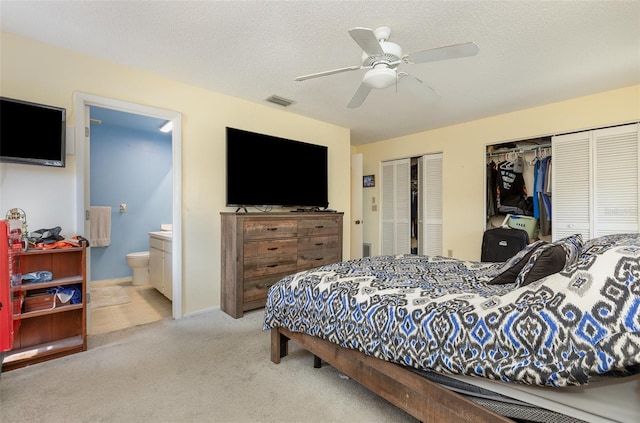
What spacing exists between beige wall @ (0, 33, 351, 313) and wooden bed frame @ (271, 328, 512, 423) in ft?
6.32

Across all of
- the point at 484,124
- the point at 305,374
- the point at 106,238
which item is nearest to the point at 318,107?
the point at 484,124

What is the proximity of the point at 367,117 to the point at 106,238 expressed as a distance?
13.9 feet

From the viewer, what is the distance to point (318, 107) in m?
3.80

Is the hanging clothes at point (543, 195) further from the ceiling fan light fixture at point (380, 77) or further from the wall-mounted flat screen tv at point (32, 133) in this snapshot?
the wall-mounted flat screen tv at point (32, 133)

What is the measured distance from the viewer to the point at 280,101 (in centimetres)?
359

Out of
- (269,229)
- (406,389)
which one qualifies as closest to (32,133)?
(269,229)

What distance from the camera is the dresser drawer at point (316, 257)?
3674mm

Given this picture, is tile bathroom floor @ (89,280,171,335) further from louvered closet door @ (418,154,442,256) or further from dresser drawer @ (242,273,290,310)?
louvered closet door @ (418,154,442,256)

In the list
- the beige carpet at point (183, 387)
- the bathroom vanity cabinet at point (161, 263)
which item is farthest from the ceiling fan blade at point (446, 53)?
the bathroom vanity cabinet at point (161, 263)

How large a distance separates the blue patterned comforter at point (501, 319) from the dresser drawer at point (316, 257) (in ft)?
5.72

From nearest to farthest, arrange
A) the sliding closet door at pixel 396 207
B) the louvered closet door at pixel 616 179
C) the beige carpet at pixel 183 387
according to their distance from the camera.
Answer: the beige carpet at pixel 183 387, the louvered closet door at pixel 616 179, the sliding closet door at pixel 396 207

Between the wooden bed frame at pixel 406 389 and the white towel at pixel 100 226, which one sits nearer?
the wooden bed frame at pixel 406 389

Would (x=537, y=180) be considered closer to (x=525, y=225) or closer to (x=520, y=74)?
(x=525, y=225)

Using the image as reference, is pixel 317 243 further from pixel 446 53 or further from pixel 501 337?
pixel 501 337
